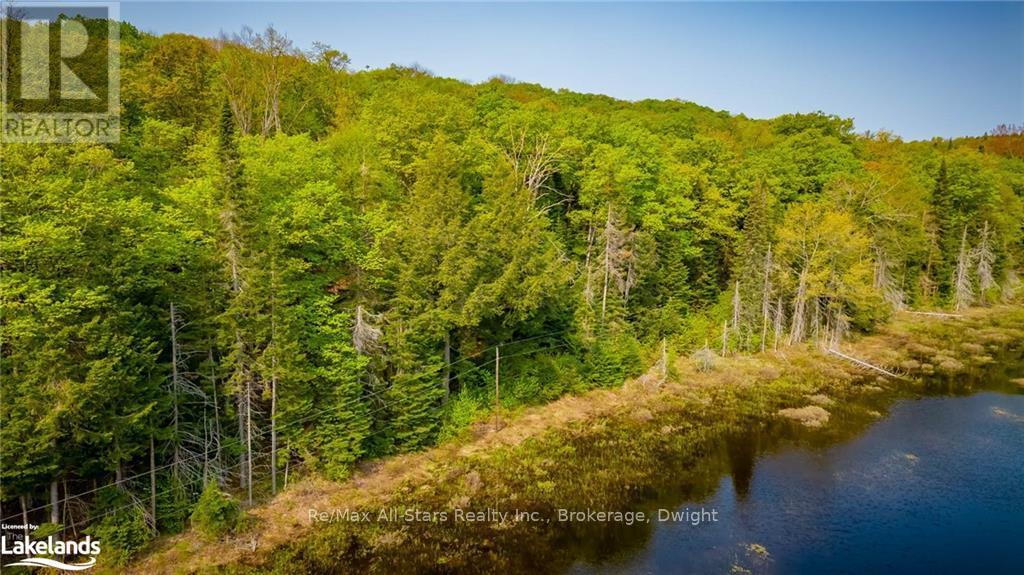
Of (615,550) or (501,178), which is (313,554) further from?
(501,178)

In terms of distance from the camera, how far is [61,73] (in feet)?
95.5

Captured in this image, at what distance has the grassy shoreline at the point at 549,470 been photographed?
21.3m

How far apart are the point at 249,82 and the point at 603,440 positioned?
37.0 metres

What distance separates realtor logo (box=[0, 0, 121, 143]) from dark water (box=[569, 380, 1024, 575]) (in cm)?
2878

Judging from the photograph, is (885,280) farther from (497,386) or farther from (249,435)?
(249,435)

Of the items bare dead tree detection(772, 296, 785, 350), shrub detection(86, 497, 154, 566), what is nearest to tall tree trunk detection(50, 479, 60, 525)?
shrub detection(86, 497, 154, 566)

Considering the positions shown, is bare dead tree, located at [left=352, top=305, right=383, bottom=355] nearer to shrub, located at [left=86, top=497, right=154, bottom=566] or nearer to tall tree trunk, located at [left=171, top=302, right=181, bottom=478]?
tall tree trunk, located at [left=171, top=302, right=181, bottom=478]

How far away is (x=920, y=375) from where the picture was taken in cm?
4369

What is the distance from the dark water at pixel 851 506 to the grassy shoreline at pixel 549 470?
60.3 inches

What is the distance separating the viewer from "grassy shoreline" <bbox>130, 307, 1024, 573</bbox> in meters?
21.3

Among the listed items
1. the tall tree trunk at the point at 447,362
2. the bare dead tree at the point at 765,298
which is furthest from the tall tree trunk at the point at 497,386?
the bare dead tree at the point at 765,298

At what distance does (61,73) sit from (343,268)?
17405 mm

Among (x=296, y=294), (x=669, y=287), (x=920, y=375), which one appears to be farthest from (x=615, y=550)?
(x=920, y=375)

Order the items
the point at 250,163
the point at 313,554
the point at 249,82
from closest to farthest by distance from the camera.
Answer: the point at 313,554
the point at 250,163
the point at 249,82
